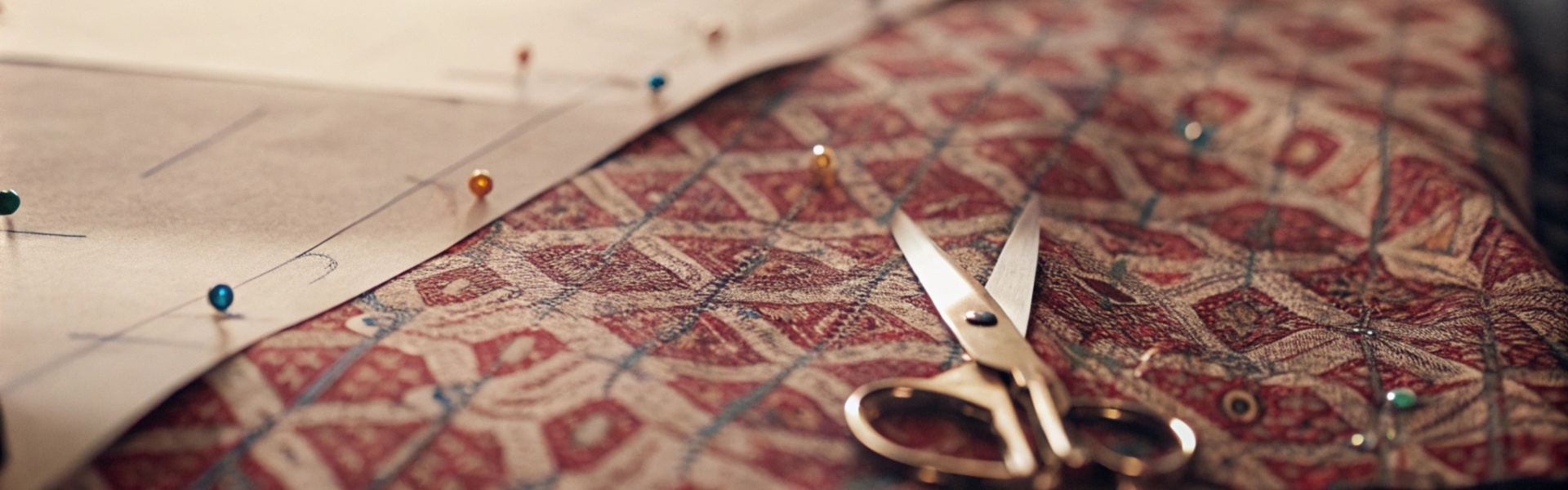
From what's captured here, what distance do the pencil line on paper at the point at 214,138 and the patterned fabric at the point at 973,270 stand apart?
0.31 meters

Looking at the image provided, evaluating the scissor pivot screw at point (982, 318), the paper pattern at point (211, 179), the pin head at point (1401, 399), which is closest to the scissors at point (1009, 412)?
the scissor pivot screw at point (982, 318)

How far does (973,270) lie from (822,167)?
223mm

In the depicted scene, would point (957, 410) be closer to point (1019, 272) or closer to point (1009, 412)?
point (1009, 412)

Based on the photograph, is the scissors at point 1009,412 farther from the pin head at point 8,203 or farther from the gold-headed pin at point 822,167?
the pin head at point 8,203

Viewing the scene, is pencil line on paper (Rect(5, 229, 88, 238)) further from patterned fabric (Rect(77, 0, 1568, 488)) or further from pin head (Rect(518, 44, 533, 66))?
pin head (Rect(518, 44, 533, 66))

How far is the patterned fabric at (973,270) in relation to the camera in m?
0.65

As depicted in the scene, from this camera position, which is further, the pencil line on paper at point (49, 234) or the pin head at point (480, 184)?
the pin head at point (480, 184)

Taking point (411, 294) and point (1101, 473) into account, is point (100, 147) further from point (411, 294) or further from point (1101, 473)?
point (1101, 473)

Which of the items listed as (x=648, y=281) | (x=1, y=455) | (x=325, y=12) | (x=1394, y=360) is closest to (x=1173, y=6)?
(x=1394, y=360)

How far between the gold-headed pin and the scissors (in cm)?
28

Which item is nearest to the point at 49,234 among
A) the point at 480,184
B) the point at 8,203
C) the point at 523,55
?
the point at 8,203

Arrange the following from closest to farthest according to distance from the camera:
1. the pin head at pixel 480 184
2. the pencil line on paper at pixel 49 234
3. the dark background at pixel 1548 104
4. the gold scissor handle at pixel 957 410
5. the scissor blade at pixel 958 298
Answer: the gold scissor handle at pixel 957 410 → the scissor blade at pixel 958 298 → the pencil line on paper at pixel 49 234 → the pin head at pixel 480 184 → the dark background at pixel 1548 104

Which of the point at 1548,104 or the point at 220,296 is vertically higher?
the point at 1548,104

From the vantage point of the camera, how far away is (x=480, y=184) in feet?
3.10
